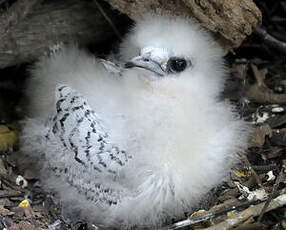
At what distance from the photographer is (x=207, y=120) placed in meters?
3.68

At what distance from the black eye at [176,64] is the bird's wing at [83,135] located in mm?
581

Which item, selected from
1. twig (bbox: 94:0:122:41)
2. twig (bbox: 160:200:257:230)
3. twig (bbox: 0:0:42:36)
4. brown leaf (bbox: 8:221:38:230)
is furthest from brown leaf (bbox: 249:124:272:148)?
twig (bbox: 0:0:42:36)

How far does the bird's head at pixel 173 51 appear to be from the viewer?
3.42 m

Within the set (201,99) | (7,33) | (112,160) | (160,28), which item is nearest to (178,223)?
(112,160)

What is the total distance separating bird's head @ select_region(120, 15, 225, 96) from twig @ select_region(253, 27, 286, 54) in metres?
0.66

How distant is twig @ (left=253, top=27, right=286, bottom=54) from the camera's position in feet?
14.5

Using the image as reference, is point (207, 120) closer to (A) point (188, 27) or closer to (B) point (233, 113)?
(B) point (233, 113)

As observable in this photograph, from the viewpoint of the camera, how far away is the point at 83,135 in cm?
345

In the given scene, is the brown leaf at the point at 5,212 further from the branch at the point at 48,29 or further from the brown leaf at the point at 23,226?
the branch at the point at 48,29

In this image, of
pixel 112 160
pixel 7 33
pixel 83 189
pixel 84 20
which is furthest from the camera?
pixel 84 20

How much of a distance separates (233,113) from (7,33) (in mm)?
1742

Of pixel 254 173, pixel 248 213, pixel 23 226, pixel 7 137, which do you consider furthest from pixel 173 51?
pixel 7 137

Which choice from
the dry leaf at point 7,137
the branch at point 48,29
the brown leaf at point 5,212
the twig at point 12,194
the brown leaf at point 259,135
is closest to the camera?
the brown leaf at point 5,212

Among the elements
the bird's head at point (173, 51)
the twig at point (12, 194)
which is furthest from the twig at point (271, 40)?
the twig at point (12, 194)
